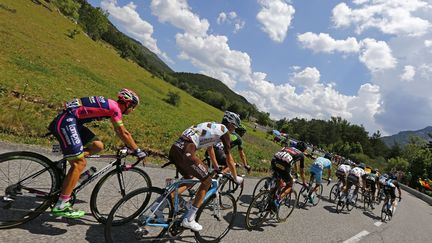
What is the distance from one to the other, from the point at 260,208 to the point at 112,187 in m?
3.91

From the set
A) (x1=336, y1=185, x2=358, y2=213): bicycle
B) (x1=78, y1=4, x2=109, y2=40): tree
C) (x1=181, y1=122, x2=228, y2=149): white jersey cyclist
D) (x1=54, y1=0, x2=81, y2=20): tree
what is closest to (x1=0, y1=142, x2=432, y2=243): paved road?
(x1=336, y1=185, x2=358, y2=213): bicycle

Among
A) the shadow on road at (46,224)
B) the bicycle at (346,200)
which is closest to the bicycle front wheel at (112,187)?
the shadow on road at (46,224)

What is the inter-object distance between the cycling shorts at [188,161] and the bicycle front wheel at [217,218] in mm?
610

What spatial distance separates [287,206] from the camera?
934 centimetres

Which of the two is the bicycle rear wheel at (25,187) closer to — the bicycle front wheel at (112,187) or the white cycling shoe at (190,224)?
the bicycle front wheel at (112,187)

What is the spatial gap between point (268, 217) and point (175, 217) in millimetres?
3757

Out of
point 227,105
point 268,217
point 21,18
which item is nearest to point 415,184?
point 268,217

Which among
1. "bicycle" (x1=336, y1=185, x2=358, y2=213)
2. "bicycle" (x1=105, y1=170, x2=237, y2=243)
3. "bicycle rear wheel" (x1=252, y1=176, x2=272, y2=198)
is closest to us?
"bicycle" (x1=105, y1=170, x2=237, y2=243)

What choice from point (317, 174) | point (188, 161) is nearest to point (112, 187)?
point (188, 161)

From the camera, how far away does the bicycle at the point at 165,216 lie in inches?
202

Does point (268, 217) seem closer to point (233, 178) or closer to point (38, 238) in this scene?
point (233, 178)

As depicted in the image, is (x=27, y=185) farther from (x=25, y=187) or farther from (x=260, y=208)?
(x=260, y=208)

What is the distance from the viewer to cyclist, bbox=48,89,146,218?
497cm

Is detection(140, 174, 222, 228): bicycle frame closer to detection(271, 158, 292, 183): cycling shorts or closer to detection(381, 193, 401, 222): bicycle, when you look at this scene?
detection(271, 158, 292, 183): cycling shorts
